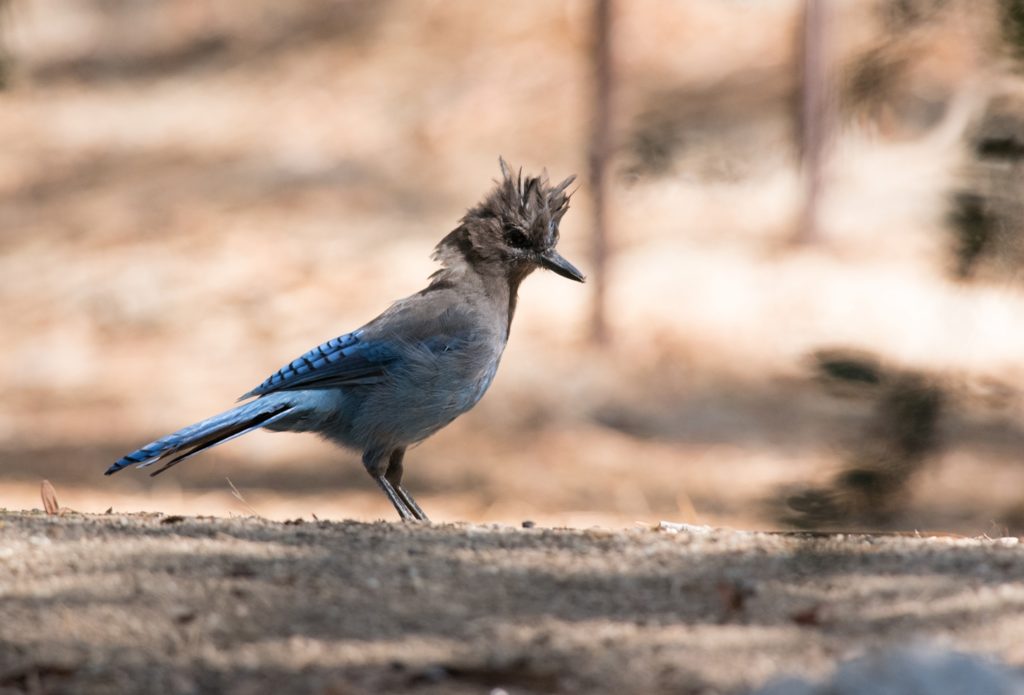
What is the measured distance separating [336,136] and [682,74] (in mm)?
3930

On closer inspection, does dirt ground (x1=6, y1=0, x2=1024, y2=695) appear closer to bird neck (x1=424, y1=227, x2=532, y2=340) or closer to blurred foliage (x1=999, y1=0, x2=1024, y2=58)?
blurred foliage (x1=999, y1=0, x2=1024, y2=58)

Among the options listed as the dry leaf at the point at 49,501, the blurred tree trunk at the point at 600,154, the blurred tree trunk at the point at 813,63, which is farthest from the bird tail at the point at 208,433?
the blurred tree trunk at the point at 600,154

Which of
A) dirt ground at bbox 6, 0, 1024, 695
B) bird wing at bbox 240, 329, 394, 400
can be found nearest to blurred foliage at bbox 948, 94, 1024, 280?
dirt ground at bbox 6, 0, 1024, 695

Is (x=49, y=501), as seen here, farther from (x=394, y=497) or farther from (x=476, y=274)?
(x=476, y=274)

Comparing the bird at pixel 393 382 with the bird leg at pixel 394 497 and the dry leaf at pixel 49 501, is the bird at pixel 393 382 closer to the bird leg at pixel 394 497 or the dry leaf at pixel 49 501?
the bird leg at pixel 394 497

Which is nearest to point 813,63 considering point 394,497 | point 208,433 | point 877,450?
point 394,497

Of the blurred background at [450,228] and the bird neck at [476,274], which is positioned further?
the blurred background at [450,228]

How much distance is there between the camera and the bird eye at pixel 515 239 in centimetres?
647

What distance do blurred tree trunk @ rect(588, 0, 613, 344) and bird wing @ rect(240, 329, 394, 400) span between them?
5493 mm

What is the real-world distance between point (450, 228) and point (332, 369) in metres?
8.59

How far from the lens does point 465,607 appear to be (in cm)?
350

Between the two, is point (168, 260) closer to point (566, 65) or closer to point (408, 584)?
point (566, 65)

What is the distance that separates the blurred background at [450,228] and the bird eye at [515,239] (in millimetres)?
696

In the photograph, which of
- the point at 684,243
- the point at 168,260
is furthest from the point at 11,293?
the point at 684,243
